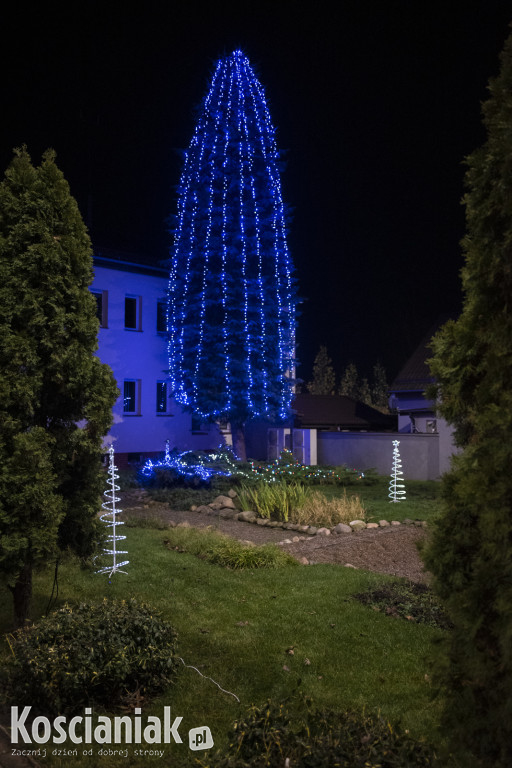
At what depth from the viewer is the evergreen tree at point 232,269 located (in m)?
19.5

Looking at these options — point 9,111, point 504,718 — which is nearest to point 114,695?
point 504,718

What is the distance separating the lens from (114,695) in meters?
4.45

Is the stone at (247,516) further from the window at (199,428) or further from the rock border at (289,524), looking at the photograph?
the window at (199,428)

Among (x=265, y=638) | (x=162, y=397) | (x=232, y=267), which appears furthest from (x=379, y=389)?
(x=265, y=638)

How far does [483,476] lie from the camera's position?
245cm

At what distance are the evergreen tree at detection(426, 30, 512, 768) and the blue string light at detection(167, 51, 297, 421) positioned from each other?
54.1 ft

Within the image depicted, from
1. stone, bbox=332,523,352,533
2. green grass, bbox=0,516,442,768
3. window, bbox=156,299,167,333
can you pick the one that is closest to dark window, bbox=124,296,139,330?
window, bbox=156,299,167,333

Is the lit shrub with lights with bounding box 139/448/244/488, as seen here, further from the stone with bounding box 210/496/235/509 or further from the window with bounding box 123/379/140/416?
the window with bounding box 123/379/140/416

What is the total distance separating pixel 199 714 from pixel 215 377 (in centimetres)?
1545

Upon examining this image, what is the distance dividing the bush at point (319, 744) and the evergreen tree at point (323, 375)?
5072 centimetres

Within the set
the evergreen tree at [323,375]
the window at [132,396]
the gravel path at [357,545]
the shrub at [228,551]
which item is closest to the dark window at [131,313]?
the window at [132,396]

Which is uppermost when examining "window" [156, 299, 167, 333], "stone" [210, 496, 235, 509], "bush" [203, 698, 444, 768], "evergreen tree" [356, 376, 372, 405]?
"window" [156, 299, 167, 333]

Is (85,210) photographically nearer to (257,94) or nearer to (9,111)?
(9,111)

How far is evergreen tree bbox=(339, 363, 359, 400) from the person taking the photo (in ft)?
179
